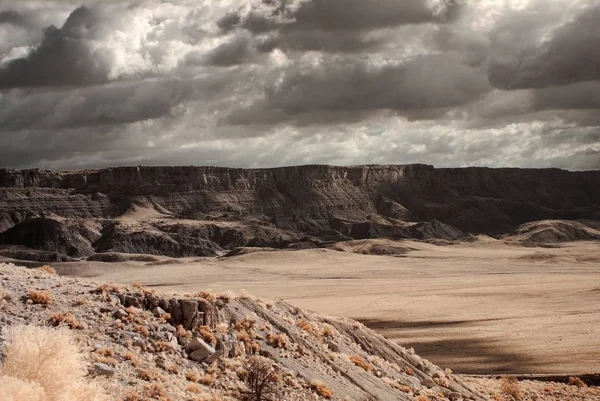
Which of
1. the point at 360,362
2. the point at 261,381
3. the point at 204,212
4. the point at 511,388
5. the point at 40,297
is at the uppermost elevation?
the point at 40,297

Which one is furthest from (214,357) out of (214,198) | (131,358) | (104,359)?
(214,198)

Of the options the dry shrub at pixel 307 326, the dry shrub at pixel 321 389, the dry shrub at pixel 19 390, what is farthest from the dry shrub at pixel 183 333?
the dry shrub at pixel 19 390

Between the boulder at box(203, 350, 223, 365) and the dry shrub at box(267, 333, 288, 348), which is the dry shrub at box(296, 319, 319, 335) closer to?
the dry shrub at box(267, 333, 288, 348)

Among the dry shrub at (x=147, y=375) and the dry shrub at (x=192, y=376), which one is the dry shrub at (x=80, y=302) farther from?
the dry shrub at (x=192, y=376)

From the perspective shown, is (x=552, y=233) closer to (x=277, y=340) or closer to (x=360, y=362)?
(x=360, y=362)

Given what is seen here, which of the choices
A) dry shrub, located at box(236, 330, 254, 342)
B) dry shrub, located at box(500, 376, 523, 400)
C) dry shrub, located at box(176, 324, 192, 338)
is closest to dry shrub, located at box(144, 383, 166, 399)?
dry shrub, located at box(176, 324, 192, 338)
